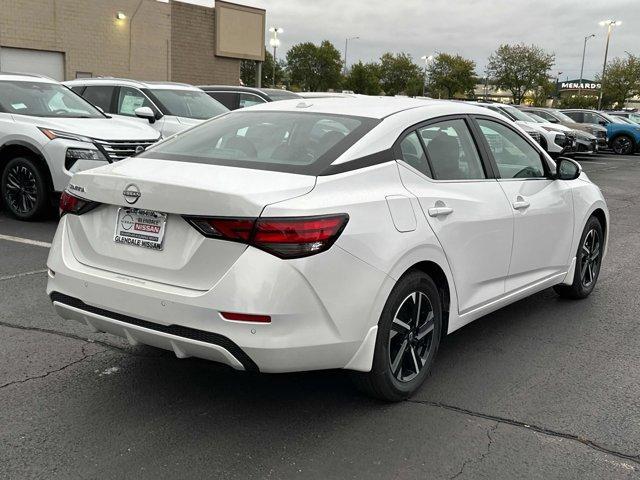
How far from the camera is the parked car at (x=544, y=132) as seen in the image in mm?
19597

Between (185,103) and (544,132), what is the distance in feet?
40.8

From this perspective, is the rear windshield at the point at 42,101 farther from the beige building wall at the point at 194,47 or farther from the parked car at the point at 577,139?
the beige building wall at the point at 194,47

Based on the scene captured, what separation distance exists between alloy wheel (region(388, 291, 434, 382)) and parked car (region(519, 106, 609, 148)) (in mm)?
20841

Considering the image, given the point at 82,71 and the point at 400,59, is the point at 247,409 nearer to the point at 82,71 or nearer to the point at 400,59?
the point at 82,71

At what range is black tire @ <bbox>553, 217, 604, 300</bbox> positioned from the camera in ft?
18.4

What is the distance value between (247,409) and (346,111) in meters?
1.82

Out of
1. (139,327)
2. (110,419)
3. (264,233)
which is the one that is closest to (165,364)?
(110,419)

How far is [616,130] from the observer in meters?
26.9

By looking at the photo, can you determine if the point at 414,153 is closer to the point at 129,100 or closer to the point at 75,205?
the point at 75,205

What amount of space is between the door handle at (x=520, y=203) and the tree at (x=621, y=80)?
199 feet

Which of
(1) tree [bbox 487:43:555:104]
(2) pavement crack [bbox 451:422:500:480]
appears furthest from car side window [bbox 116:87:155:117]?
(1) tree [bbox 487:43:555:104]

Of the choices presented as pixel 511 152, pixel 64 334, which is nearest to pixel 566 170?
pixel 511 152

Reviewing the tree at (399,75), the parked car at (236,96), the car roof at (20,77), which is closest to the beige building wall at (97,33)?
the parked car at (236,96)

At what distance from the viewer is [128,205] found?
10.7ft
